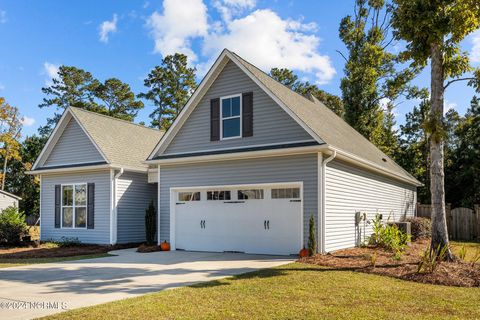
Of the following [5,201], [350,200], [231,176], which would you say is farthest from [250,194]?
[5,201]

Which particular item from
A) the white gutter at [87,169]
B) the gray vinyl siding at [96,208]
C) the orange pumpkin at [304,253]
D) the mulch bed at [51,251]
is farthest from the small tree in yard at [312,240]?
the gray vinyl siding at [96,208]

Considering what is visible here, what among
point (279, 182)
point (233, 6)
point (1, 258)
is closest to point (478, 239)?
point (279, 182)

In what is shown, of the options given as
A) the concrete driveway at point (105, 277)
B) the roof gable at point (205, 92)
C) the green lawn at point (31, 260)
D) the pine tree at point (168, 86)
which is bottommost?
the green lawn at point (31, 260)

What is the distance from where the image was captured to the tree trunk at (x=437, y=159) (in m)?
12.0

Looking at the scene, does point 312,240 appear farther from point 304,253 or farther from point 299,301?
point 299,301

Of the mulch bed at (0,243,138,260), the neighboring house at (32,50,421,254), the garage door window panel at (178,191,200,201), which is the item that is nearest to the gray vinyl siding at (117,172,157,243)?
the neighboring house at (32,50,421,254)

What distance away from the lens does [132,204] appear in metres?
19.3

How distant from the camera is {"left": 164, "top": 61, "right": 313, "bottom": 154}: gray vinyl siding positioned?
14352mm

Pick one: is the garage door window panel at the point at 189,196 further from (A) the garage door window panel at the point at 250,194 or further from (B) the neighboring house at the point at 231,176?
(A) the garage door window panel at the point at 250,194

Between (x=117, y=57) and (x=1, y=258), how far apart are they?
14162 mm

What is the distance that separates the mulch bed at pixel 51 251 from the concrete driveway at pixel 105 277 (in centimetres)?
210

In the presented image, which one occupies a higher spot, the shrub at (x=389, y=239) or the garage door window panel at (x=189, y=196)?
the garage door window panel at (x=189, y=196)

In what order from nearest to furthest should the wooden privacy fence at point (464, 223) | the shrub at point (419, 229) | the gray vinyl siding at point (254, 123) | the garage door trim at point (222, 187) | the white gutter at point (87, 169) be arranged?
the garage door trim at point (222, 187) → the gray vinyl siding at point (254, 123) → the white gutter at point (87, 169) → the shrub at point (419, 229) → the wooden privacy fence at point (464, 223)

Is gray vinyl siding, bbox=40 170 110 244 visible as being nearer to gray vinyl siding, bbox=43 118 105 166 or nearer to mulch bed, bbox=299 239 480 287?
gray vinyl siding, bbox=43 118 105 166
